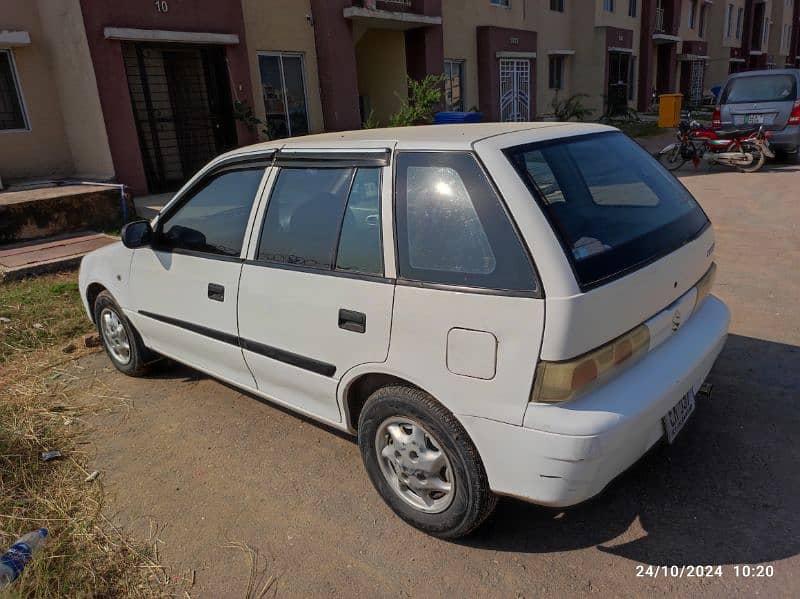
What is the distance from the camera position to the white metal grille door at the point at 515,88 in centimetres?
1872

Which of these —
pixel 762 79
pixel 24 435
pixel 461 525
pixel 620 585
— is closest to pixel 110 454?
pixel 24 435

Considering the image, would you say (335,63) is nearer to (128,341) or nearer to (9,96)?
(9,96)

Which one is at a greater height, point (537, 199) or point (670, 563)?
point (537, 199)

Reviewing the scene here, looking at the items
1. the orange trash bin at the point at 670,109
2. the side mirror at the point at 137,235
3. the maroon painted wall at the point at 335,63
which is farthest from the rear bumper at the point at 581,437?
the orange trash bin at the point at 670,109

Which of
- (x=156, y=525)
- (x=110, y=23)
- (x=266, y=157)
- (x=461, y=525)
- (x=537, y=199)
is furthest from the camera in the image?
(x=110, y=23)

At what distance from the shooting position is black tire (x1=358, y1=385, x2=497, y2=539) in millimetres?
2371

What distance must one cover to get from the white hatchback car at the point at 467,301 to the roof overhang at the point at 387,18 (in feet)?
34.3

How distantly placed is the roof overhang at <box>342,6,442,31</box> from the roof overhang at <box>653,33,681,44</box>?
1733 centimetres

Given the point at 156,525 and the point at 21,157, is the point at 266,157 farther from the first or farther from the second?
the point at 21,157

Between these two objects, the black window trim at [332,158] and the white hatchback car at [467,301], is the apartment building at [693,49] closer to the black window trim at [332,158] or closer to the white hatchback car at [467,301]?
the white hatchback car at [467,301]

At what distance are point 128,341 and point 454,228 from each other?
2932 millimetres

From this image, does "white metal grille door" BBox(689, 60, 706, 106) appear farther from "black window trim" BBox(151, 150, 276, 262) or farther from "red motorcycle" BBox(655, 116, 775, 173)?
"black window trim" BBox(151, 150, 276, 262)

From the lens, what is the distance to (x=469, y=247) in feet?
7.63

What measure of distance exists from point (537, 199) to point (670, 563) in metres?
1.55
